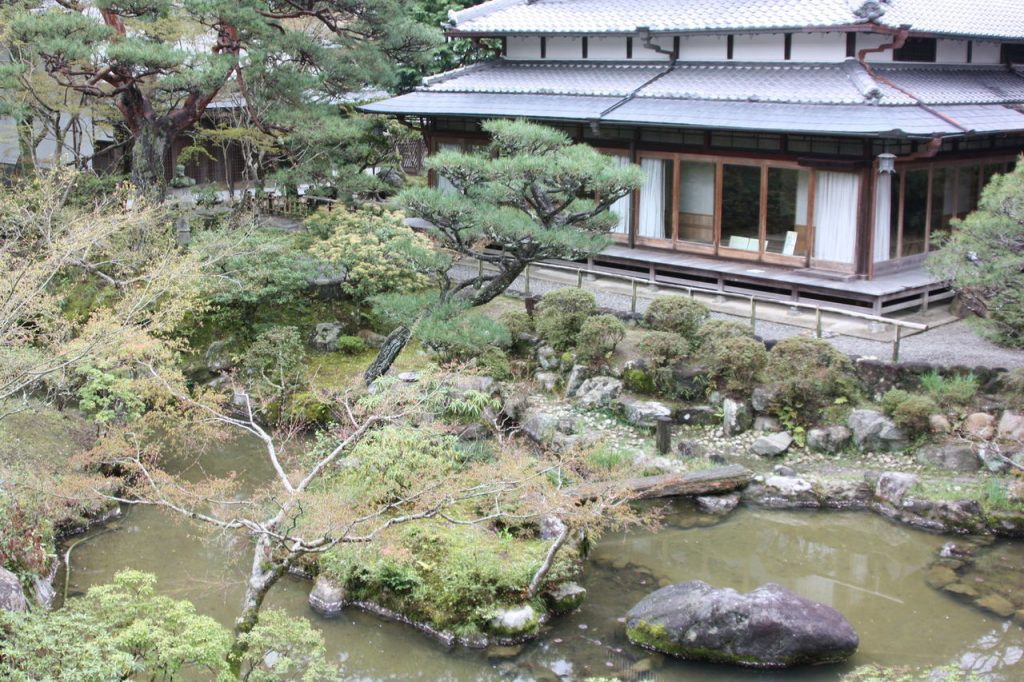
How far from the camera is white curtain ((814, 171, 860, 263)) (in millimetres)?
18906

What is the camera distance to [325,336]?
20.2 metres

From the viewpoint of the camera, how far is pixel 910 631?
12.1m

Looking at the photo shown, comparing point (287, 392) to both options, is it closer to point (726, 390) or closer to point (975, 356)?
point (726, 390)

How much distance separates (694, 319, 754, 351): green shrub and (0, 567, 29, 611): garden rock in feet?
34.7

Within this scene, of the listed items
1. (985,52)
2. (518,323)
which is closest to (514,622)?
(518,323)

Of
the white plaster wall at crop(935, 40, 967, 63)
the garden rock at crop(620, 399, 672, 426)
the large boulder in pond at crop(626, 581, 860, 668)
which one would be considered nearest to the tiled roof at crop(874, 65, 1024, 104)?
the white plaster wall at crop(935, 40, 967, 63)

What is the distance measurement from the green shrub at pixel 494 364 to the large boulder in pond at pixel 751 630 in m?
6.40

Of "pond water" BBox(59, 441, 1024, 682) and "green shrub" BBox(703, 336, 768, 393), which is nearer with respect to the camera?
"pond water" BBox(59, 441, 1024, 682)

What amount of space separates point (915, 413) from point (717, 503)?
10.5 ft

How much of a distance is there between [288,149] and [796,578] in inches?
589

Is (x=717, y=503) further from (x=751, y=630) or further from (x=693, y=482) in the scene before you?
(x=751, y=630)

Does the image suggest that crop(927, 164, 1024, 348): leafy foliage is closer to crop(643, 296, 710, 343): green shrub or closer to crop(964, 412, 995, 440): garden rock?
crop(964, 412, 995, 440): garden rock

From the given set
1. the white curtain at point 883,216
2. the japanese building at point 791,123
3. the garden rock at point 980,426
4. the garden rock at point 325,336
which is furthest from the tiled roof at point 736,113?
the garden rock at point 325,336

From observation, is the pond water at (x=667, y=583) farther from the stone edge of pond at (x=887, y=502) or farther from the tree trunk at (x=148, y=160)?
the tree trunk at (x=148, y=160)
